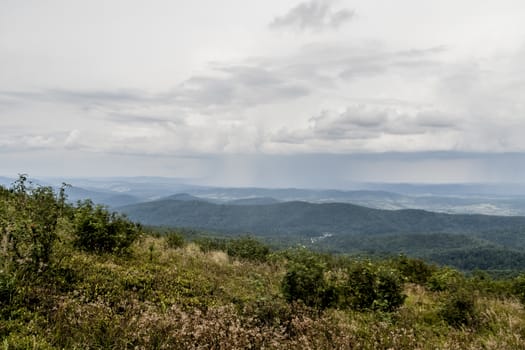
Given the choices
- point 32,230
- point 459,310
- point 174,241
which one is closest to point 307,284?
point 459,310

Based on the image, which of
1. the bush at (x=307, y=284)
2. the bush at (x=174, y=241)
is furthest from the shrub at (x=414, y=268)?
the bush at (x=174, y=241)

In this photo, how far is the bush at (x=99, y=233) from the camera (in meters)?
11.4

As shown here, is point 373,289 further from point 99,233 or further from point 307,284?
point 99,233

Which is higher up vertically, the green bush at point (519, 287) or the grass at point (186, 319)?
the grass at point (186, 319)

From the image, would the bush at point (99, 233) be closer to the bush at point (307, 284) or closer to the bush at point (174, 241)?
the bush at point (174, 241)

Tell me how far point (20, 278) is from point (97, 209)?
598cm

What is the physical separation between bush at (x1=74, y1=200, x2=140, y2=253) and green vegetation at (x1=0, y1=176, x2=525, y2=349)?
0.03 metres

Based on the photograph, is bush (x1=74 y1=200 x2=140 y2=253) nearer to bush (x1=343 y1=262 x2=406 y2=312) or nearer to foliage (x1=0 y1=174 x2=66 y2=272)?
foliage (x1=0 y1=174 x2=66 y2=272)

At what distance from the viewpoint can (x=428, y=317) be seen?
924 centimetres

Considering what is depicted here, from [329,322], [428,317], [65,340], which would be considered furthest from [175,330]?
[428,317]

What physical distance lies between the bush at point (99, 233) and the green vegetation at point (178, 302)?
35 millimetres

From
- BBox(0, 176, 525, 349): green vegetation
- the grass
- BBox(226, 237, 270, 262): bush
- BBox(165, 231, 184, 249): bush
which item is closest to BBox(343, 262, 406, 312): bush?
BBox(0, 176, 525, 349): green vegetation

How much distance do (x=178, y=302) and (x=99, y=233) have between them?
17.1ft

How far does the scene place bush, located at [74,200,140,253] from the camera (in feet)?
37.3
